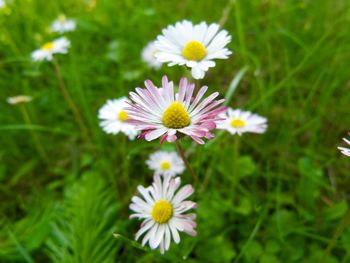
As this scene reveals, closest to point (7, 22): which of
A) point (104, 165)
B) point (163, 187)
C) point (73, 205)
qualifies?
point (104, 165)

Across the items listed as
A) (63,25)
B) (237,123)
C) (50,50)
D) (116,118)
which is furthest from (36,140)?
(237,123)

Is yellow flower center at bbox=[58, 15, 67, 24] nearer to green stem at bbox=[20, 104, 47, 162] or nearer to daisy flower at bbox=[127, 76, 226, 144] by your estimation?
green stem at bbox=[20, 104, 47, 162]

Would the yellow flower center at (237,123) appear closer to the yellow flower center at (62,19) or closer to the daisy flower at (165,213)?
the daisy flower at (165,213)

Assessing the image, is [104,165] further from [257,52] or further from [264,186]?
[257,52]

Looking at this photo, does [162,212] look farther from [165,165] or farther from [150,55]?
[150,55]

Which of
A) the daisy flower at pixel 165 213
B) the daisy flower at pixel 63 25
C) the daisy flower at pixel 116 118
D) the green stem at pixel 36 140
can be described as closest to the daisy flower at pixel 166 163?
the daisy flower at pixel 116 118

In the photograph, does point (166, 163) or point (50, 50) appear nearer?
point (166, 163)

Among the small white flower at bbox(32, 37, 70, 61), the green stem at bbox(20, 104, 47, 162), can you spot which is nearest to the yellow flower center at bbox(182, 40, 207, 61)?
the small white flower at bbox(32, 37, 70, 61)
